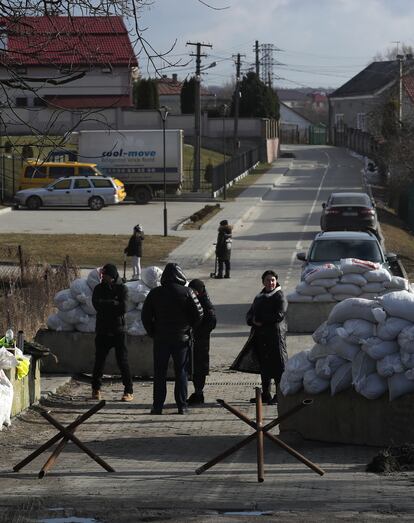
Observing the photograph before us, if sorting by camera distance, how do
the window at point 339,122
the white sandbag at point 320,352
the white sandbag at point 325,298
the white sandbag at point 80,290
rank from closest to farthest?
1. the white sandbag at point 320,352
2. the white sandbag at point 80,290
3. the white sandbag at point 325,298
4. the window at point 339,122

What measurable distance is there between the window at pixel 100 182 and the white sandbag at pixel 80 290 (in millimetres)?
34785

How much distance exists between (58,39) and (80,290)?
19.8 feet

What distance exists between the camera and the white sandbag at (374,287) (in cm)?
2067

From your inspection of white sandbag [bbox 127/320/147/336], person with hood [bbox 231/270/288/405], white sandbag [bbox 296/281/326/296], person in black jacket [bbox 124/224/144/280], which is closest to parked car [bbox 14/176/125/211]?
person in black jacket [bbox 124/224/144/280]

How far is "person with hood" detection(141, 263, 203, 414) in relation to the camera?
13273mm

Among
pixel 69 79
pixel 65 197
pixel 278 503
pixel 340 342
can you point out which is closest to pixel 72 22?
pixel 69 79

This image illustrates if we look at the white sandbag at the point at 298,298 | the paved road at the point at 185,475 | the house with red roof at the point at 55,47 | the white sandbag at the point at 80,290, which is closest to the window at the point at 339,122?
the white sandbag at the point at 298,298

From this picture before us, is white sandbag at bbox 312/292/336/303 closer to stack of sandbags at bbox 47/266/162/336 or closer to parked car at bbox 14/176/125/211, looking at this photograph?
stack of sandbags at bbox 47/266/162/336

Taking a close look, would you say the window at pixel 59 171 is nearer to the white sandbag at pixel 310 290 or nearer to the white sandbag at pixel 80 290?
the white sandbag at pixel 310 290

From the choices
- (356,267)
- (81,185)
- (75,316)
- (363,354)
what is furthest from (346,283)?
(81,185)

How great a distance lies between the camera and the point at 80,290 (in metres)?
16.8

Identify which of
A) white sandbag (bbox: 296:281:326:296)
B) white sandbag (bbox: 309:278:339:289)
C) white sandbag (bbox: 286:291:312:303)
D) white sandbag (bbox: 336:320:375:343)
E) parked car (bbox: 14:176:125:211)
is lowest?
parked car (bbox: 14:176:125:211)

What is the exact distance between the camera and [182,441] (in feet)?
39.2

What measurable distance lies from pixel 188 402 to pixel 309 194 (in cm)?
4924
